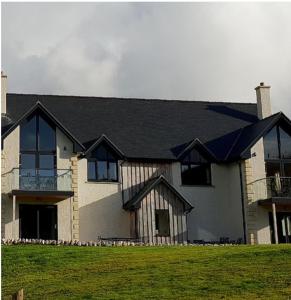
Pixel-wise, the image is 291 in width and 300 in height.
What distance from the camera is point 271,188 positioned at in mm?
37281

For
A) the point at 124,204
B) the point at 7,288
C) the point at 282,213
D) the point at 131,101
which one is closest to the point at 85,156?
the point at 124,204

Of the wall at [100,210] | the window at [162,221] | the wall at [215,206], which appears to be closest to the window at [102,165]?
the wall at [100,210]

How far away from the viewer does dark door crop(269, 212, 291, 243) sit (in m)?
37.1

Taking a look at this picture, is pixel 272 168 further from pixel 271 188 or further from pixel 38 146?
pixel 38 146

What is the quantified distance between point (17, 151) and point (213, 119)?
12.9 metres

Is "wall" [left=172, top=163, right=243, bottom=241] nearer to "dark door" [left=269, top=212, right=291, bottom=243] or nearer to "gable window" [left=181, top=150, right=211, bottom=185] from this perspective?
"gable window" [left=181, top=150, right=211, bottom=185]

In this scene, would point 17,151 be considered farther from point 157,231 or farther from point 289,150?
point 289,150

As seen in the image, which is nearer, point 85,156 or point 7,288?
point 7,288

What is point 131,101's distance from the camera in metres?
43.0

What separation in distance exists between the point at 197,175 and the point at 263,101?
22.6ft

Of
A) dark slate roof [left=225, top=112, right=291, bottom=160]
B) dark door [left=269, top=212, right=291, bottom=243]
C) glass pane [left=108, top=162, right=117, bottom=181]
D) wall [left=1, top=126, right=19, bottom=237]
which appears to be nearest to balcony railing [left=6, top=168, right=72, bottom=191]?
wall [left=1, top=126, right=19, bottom=237]

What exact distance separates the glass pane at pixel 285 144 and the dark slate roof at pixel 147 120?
3.03 meters

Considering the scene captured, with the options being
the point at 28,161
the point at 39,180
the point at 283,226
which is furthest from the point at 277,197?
the point at 28,161

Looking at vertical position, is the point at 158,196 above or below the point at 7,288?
above
